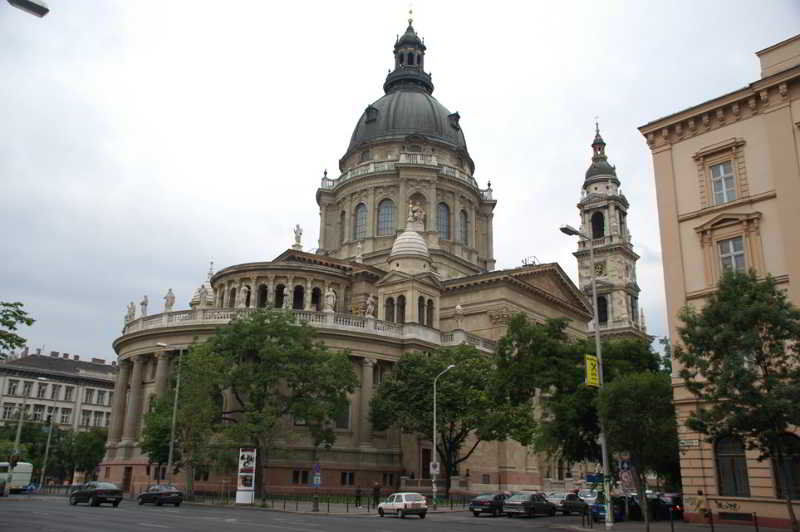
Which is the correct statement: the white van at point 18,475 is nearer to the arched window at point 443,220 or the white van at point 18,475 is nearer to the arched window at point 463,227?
the arched window at point 443,220

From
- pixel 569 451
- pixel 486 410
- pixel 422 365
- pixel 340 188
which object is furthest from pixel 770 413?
pixel 340 188

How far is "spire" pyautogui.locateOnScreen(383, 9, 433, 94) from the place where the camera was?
8981 cm

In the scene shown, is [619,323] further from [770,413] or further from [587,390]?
[770,413]

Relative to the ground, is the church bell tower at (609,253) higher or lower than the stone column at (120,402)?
higher

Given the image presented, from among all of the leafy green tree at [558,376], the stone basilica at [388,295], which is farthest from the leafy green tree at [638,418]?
the stone basilica at [388,295]

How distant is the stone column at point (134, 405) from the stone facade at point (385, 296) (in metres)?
0.09

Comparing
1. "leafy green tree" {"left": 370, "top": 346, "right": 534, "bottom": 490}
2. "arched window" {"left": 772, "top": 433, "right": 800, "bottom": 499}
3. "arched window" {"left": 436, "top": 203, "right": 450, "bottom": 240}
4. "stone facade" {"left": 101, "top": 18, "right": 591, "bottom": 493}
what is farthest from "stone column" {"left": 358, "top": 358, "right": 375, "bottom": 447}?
"arched window" {"left": 772, "top": 433, "right": 800, "bottom": 499}

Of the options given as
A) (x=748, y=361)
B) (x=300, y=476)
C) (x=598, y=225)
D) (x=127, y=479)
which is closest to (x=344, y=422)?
(x=300, y=476)

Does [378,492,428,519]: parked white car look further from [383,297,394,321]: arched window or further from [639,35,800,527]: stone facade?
[383,297,394,321]: arched window

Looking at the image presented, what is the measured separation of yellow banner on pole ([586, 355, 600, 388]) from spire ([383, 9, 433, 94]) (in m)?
66.4

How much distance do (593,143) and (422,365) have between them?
65.9 meters

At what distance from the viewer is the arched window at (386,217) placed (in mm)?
77000

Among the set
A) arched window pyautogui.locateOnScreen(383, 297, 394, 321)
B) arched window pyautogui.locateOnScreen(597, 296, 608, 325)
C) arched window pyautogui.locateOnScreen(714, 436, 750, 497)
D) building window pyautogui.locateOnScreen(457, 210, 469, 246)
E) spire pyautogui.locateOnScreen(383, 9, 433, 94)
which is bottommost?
arched window pyautogui.locateOnScreen(714, 436, 750, 497)

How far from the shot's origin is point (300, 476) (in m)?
49.2
